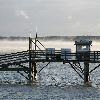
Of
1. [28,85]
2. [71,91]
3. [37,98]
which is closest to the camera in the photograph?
[37,98]

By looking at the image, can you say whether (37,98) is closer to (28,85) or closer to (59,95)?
(59,95)

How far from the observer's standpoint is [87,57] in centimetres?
5019

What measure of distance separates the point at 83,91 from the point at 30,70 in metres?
7.06

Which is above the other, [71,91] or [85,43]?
[85,43]

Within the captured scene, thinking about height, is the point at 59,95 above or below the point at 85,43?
below

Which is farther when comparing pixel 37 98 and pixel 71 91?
pixel 71 91

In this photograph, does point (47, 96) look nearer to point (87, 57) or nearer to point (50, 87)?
point (50, 87)

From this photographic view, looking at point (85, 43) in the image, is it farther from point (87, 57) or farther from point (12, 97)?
point (12, 97)

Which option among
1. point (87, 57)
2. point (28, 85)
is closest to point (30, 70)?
point (28, 85)

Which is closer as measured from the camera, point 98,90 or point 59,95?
point 59,95

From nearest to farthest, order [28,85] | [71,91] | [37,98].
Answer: [37,98]
[71,91]
[28,85]

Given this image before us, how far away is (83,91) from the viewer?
153ft

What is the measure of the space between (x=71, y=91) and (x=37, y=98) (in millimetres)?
4645

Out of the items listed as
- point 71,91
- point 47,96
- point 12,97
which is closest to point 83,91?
point 71,91
